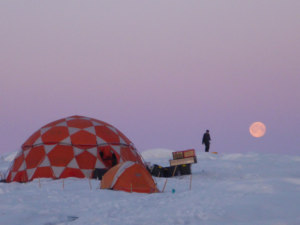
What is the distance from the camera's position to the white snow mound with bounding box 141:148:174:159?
26.0 metres

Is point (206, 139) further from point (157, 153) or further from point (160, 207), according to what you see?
point (160, 207)

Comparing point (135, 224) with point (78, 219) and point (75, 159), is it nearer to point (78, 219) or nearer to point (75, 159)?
point (78, 219)

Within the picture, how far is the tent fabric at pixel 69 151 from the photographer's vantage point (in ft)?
49.9

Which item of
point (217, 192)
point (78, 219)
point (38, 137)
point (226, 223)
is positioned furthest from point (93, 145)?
point (226, 223)

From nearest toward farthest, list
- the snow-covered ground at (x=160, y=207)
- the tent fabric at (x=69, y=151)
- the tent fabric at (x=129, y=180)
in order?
1. the snow-covered ground at (x=160, y=207)
2. the tent fabric at (x=129, y=180)
3. the tent fabric at (x=69, y=151)

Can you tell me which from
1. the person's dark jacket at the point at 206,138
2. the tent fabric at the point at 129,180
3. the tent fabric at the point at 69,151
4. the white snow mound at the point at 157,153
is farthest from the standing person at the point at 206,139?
the tent fabric at the point at 129,180

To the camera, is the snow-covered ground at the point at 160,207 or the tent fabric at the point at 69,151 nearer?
the snow-covered ground at the point at 160,207

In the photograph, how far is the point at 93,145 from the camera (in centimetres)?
1616

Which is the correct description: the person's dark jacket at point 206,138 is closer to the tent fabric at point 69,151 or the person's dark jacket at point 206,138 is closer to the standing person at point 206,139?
the standing person at point 206,139

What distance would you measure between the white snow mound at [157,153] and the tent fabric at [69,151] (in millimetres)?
8335

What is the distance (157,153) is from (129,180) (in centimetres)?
1533

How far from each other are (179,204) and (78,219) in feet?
8.41

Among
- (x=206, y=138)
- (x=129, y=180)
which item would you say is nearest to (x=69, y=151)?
(x=129, y=180)

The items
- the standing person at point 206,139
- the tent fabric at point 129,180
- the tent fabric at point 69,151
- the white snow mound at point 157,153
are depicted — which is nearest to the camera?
the tent fabric at point 129,180
